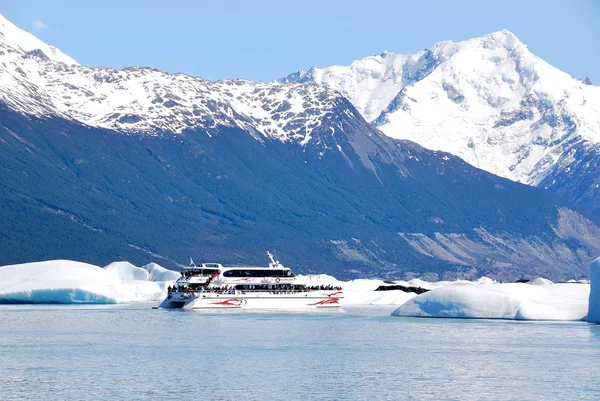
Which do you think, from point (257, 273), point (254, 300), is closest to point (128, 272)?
point (257, 273)

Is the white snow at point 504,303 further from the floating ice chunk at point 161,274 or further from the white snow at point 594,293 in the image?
the floating ice chunk at point 161,274

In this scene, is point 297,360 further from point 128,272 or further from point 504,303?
point 128,272

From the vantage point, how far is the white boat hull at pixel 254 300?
410 feet

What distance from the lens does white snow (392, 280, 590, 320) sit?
95.1m

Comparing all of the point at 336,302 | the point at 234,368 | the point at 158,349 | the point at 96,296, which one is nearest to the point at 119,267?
the point at 96,296

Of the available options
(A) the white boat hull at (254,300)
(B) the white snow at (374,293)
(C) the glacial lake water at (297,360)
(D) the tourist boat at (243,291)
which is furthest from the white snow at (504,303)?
(D) the tourist boat at (243,291)

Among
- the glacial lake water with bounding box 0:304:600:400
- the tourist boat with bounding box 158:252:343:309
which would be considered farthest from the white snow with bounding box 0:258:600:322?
the tourist boat with bounding box 158:252:343:309

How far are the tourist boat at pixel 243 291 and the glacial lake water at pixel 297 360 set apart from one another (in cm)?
2197

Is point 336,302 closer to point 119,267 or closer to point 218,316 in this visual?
point 218,316

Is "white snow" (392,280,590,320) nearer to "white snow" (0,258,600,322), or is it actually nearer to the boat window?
"white snow" (0,258,600,322)

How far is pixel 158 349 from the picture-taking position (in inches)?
2948

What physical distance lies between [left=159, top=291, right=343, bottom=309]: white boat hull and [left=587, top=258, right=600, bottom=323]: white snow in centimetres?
4096

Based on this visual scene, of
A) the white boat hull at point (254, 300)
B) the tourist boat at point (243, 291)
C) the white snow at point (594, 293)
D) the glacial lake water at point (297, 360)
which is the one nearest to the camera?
the glacial lake water at point (297, 360)

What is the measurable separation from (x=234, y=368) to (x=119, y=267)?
125383mm
